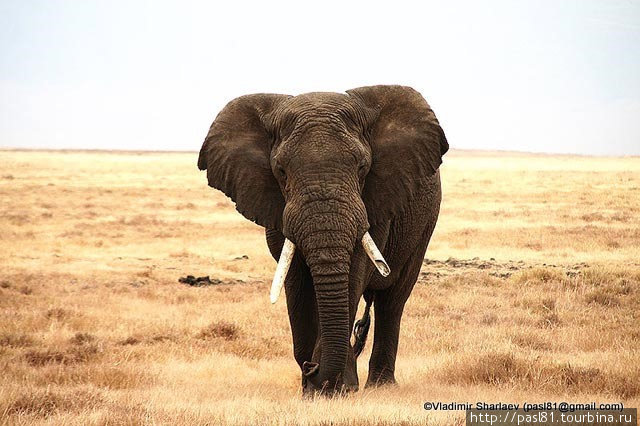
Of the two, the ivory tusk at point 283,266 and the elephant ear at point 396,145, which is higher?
the elephant ear at point 396,145

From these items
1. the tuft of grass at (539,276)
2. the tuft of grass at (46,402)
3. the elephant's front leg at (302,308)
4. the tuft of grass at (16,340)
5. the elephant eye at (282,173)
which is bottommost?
the tuft of grass at (539,276)

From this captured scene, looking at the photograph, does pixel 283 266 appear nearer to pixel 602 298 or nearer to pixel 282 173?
pixel 282 173

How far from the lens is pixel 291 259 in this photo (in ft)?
24.5

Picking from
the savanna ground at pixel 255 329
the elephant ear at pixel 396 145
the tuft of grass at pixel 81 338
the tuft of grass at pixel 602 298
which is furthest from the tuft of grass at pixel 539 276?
the elephant ear at pixel 396 145

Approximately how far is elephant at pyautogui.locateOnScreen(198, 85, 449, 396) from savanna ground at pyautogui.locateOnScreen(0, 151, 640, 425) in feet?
2.27

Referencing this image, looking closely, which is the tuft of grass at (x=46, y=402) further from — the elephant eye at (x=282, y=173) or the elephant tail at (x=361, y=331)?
the elephant tail at (x=361, y=331)

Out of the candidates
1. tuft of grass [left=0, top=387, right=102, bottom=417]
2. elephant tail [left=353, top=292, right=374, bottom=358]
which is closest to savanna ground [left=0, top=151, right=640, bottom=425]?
tuft of grass [left=0, top=387, right=102, bottom=417]

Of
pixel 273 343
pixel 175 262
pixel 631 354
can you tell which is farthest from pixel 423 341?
pixel 175 262

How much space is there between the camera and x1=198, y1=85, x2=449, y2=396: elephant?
7.25 meters

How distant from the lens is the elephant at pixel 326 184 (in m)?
7.25

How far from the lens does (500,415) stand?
7051 millimetres

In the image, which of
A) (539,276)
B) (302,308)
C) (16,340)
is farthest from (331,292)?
(539,276)

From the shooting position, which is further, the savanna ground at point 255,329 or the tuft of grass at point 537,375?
the tuft of grass at point 537,375

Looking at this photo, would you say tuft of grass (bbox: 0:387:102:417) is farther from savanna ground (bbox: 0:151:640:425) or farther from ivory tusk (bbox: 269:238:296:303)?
ivory tusk (bbox: 269:238:296:303)
